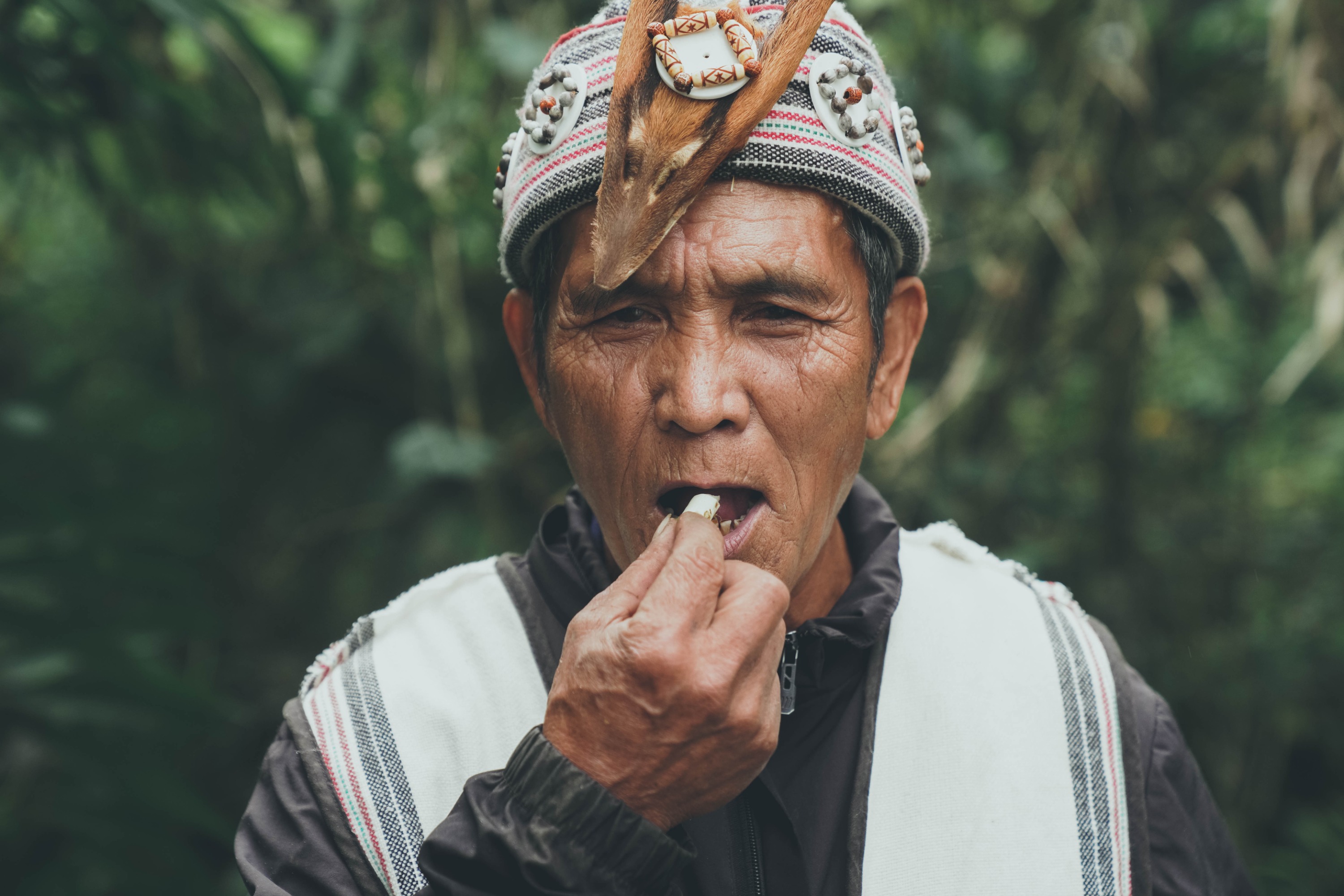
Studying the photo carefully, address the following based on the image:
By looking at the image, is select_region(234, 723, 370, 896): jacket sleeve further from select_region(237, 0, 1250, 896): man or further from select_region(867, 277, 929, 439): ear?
select_region(867, 277, 929, 439): ear

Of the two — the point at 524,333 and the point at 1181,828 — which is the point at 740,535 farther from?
the point at 1181,828

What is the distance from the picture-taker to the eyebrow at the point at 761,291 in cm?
124

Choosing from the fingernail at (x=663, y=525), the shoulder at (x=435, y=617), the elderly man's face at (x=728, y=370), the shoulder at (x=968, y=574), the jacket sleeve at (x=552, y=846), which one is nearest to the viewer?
the jacket sleeve at (x=552, y=846)

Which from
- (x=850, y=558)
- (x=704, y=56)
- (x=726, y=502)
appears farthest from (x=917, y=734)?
(x=704, y=56)

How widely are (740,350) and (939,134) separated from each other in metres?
1.98

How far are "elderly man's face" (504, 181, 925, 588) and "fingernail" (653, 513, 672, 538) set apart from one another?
0.04 ft

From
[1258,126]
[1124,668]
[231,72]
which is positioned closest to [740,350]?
[1124,668]

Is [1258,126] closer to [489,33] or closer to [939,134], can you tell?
[939,134]

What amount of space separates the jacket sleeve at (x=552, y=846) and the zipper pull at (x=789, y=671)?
0.34 m

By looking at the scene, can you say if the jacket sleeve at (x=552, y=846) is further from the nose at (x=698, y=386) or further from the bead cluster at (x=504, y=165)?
the bead cluster at (x=504, y=165)

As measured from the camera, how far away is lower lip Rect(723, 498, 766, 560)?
1235 mm

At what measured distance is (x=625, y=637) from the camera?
3.30ft

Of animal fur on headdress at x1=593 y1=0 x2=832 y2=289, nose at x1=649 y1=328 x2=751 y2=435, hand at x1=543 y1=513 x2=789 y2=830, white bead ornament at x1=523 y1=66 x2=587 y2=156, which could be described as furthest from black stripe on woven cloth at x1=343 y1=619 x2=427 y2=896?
white bead ornament at x1=523 y1=66 x2=587 y2=156

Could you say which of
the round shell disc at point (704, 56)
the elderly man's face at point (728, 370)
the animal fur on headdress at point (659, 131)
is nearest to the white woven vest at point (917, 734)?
the elderly man's face at point (728, 370)
